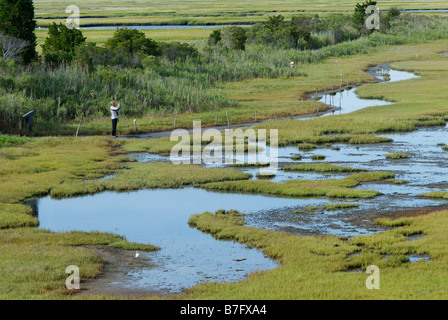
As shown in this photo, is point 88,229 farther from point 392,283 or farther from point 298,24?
point 298,24

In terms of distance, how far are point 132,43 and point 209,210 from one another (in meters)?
46.4

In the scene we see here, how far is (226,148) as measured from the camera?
45812mm

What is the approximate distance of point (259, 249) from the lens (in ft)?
82.4

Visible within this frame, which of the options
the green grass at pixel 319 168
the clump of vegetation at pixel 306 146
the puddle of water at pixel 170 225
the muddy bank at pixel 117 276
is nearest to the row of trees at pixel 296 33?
the clump of vegetation at pixel 306 146

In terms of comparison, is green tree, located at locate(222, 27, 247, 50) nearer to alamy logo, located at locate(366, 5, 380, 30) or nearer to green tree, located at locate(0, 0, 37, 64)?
alamy logo, located at locate(366, 5, 380, 30)

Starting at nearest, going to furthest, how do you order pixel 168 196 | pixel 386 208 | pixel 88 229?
1. pixel 88 229
2. pixel 386 208
3. pixel 168 196

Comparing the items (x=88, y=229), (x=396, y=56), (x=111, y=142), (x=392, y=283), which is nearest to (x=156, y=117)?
(x=111, y=142)

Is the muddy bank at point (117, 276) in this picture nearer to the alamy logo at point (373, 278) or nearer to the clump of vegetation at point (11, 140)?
the alamy logo at point (373, 278)

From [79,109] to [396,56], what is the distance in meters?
61.4

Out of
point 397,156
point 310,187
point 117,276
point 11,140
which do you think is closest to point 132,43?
point 11,140

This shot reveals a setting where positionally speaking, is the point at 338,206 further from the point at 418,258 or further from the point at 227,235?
the point at 418,258

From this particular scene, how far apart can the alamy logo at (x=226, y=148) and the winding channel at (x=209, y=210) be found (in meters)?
2.34

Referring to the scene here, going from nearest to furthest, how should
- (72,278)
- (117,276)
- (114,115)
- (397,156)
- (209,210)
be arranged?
(72,278)
(117,276)
(209,210)
(397,156)
(114,115)
